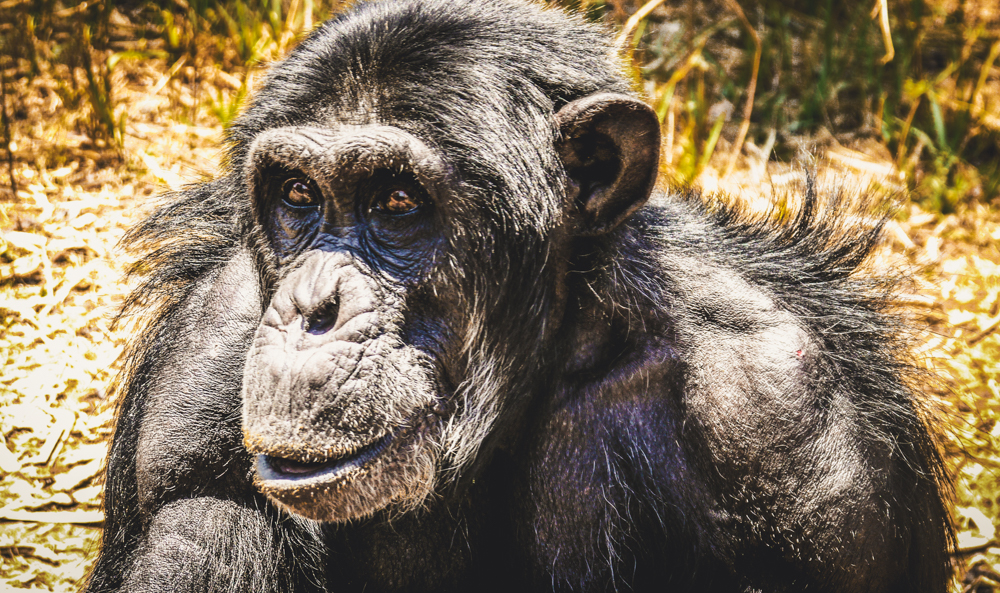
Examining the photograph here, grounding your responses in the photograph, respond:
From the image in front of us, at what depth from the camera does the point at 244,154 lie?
3465 millimetres

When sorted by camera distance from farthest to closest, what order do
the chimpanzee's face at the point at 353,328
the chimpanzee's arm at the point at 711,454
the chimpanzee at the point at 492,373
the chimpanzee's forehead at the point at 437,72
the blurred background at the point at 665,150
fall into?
the blurred background at the point at 665,150 → the chimpanzee's arm at the point at 711,454 → the chimpanzee's forehead at the point at 437,72 → the chimpanzee at the point at 492,373 → the chimpanzee's face at the point at 353,328

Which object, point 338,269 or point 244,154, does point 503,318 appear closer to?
point 338,269

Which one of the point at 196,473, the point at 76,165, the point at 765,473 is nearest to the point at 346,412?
the point at 196,473

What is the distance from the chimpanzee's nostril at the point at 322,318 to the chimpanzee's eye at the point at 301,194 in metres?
0.49

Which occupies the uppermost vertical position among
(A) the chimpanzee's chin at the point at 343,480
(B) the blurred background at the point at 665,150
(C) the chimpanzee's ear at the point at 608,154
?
(C) the chimpanzee's ear at the point at 608,154

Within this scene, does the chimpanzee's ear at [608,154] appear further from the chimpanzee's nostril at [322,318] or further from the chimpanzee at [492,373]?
the chimpanzee's nostril at [322,318]

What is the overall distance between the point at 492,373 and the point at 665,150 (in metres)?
3.19

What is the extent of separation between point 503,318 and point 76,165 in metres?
4.78

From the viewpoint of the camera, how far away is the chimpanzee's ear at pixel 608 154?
297cm

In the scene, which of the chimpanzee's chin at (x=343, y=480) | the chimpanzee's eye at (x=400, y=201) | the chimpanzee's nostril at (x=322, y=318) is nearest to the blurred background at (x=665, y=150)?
the chimpanzee's eye at (x=400, y=201)

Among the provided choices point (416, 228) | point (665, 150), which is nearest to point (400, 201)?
point (416, 228)

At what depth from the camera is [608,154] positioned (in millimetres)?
3078

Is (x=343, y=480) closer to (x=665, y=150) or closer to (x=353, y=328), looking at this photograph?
(x=353, y=328)

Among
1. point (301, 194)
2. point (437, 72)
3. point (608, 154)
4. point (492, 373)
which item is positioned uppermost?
point (437, 72)
